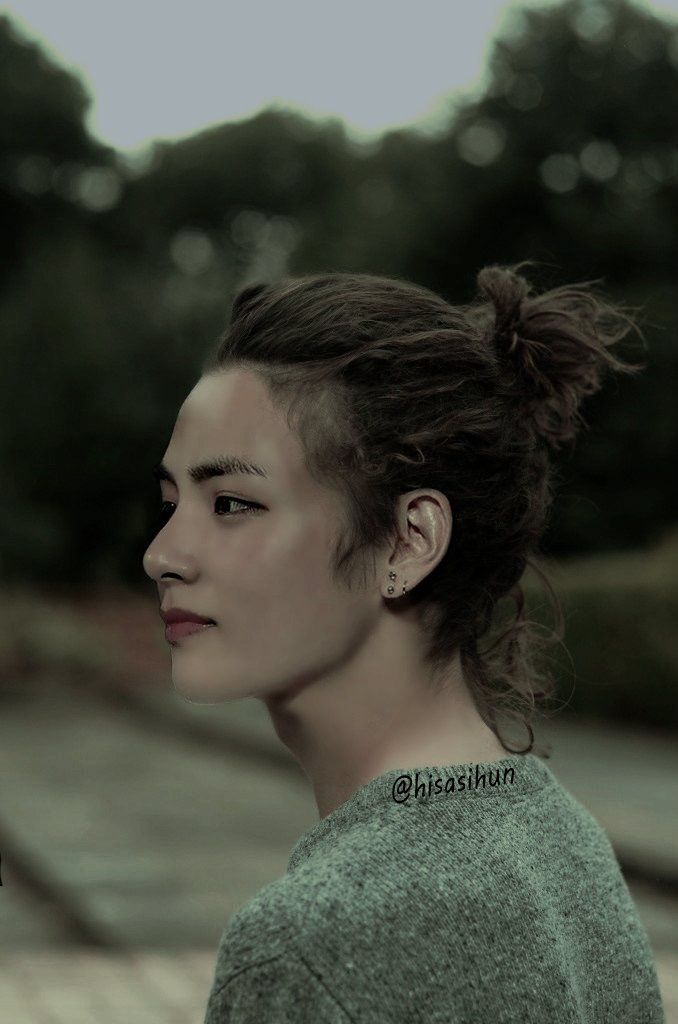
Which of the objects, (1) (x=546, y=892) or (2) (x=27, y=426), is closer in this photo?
(1) (x=546, y=892)

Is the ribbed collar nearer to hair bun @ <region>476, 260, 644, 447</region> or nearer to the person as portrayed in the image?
the person

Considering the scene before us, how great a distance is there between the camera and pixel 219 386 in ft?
5.30

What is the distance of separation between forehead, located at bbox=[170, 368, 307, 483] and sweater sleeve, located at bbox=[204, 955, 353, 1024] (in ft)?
1.67

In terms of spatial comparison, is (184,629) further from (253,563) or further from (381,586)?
(381,586)

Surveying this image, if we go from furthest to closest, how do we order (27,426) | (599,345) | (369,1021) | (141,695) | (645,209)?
(27,426) < (645,209) < (141,695) < (599,345) < (369,1021)

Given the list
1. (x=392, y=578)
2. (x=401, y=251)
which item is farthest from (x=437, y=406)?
(x=401, y=251)

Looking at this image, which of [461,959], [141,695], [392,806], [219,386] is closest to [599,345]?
[219,386]

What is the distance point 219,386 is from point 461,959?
2.11 feet

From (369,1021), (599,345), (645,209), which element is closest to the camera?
(369,1021)

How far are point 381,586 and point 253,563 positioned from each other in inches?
5.6

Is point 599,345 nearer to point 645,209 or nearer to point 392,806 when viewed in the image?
point 392,806

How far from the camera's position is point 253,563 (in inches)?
61.7

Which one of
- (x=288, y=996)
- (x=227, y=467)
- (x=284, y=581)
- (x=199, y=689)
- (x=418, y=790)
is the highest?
(x=227, y=467)

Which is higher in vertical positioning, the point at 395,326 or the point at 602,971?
the point at 395,326
